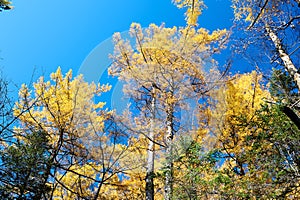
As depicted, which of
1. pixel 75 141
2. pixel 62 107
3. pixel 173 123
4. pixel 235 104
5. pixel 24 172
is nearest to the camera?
pixel 24 172

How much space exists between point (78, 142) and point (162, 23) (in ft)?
14.9

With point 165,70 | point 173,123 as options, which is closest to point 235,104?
point 173,123

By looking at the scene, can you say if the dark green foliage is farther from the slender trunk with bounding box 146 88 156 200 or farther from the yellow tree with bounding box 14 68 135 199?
the slender trunk with bounding box 146 88 156 200

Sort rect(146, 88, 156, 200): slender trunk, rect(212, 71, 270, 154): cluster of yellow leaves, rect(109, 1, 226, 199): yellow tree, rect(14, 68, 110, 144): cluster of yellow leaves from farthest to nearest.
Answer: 1. rect(109, 1, 226, 199): yellow tree
2. rect(212, 71, 270, 154): cluster of yellow leaves
3. rect(146, 88, 156, 200): slender trunk
4. rect(14, 68, 110, 144): cluster of yellow leaves

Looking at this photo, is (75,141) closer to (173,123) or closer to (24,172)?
(24,172)

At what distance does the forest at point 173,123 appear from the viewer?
412cm

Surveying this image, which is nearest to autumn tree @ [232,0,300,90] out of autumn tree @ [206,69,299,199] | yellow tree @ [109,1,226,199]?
autumn tree @ [206,69,299,199]

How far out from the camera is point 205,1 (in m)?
4.77

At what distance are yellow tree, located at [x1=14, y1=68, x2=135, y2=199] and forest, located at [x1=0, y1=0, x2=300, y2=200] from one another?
0.11ft

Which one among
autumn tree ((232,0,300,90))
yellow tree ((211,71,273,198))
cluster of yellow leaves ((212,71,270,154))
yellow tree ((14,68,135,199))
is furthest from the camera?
cluster of yellow leaves ((212,71,270,154))

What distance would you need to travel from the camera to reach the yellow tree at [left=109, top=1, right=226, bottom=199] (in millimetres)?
6871

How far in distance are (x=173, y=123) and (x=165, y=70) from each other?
4.88ft

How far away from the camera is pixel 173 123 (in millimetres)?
6816

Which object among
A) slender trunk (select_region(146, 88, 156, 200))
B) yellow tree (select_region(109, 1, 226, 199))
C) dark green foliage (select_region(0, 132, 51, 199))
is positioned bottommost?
dark green foliage (select_region(0, 132, 51, 199))
